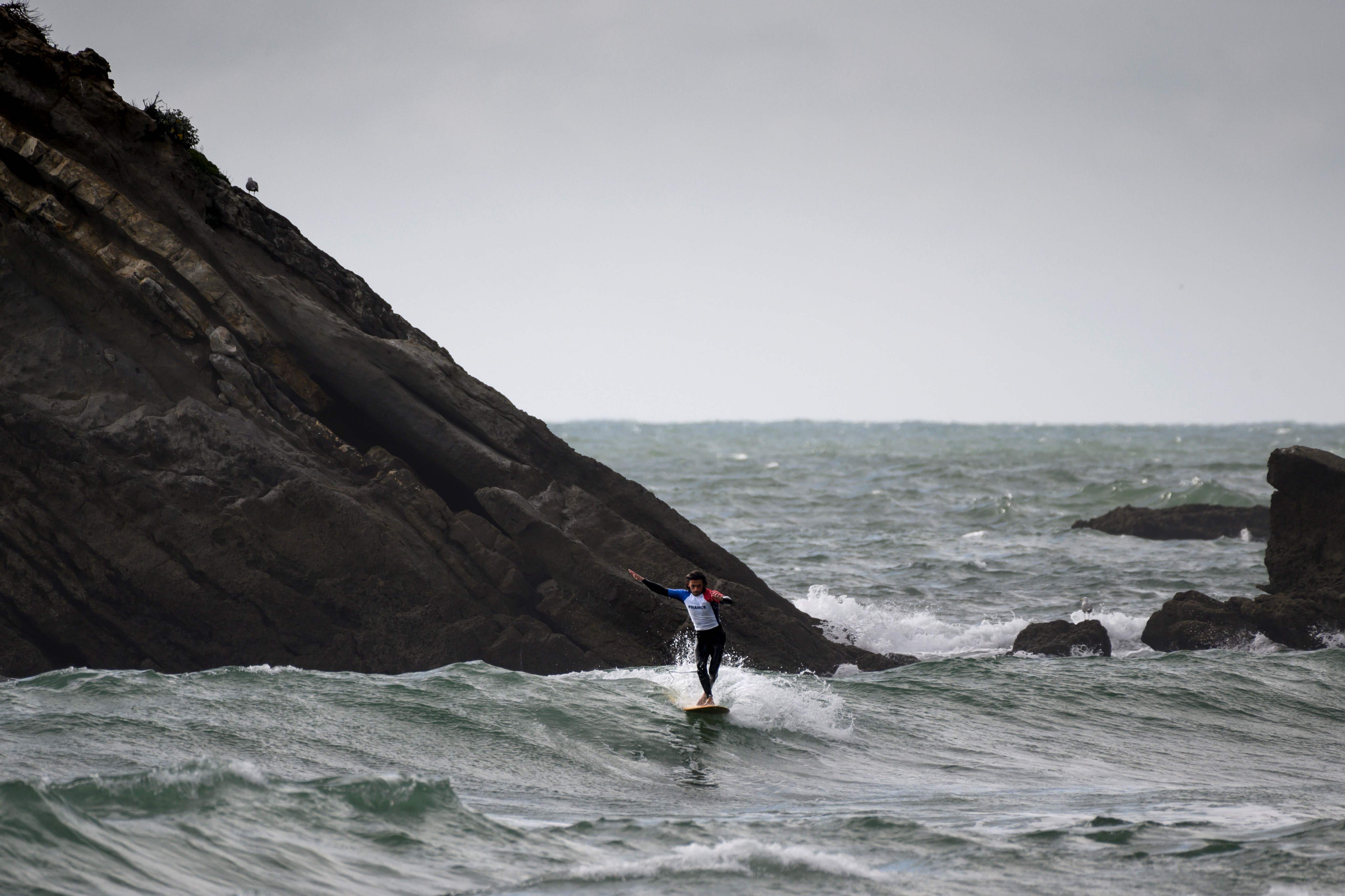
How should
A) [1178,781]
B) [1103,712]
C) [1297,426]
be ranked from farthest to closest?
1. [1297,426]
2. [1103,712]
3. [1178,781]

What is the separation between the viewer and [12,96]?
18.4 meters

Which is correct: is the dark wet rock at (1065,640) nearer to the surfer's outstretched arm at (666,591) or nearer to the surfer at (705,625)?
the surfer at (705,625)

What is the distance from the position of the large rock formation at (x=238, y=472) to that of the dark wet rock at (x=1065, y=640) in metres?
3.48

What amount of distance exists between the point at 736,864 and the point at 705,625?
244 inches

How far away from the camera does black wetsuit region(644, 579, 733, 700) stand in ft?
50.8

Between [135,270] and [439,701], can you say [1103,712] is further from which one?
[135,270]

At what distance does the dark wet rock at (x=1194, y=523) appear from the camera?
3728 cm

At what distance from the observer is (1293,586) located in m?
22.7

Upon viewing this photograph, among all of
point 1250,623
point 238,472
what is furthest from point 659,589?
point 1250,623

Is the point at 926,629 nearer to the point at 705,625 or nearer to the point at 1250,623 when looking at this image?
the point at 1250,623

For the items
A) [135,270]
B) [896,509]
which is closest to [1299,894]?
[135,270]

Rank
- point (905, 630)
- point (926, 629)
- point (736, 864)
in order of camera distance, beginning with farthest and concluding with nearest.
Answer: point (926, 629)
point (905, 630)
point (736, 864)

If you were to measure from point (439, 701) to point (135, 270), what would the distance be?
30.7 feet

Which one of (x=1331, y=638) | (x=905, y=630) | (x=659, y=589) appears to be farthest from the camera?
(x=905, y=630)
